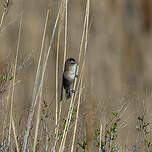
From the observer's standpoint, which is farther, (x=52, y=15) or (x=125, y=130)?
(x=125, y=130)

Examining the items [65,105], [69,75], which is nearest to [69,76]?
[69,75]

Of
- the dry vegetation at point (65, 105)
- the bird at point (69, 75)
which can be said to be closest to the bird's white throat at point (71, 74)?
the bird at point (69, 75)

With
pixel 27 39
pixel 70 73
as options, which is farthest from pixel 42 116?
pixel 27 39

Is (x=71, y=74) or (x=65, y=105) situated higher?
(x=71, y=74)

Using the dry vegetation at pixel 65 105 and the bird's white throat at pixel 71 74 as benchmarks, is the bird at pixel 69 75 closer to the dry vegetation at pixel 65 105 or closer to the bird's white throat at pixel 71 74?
the bird's white throat at pixel 71 74

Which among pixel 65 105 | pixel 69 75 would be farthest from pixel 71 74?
pixel 65 105

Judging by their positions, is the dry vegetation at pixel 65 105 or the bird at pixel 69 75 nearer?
the dry vegetation at pixel 65 105

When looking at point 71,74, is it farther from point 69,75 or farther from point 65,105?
point 65,105

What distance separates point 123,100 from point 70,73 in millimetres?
823

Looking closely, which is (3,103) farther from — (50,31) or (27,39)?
(27,39)

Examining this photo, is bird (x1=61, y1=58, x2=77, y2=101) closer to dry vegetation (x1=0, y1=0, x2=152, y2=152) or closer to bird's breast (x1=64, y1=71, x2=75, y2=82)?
bird's breast (x1=64, y1=71, x2=75, y2=82)

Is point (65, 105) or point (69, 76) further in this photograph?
point (69, 76)

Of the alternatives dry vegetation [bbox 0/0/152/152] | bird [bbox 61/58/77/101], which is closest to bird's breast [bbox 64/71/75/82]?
bird [bbox 61/58/77/101]

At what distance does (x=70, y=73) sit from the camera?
12.9ft
